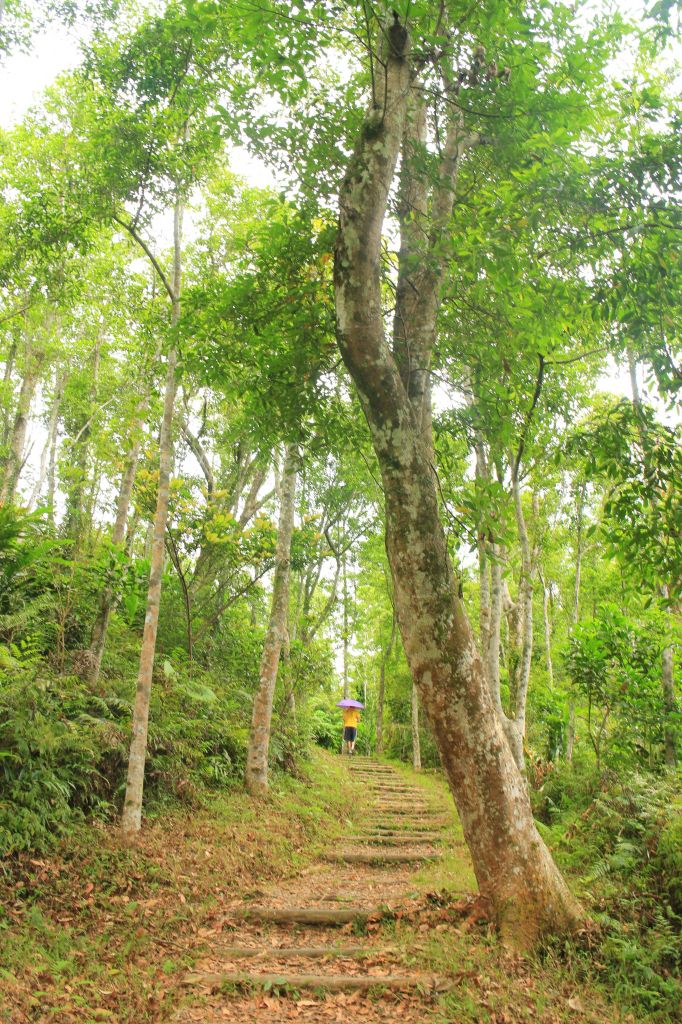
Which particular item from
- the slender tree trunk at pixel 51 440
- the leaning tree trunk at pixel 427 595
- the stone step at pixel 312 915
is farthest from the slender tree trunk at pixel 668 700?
the slender tree trunk at pixel 51 440

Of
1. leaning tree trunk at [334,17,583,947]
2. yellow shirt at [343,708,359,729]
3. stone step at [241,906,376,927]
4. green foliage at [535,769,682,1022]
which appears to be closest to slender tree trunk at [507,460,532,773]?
green foliage at [535,769,682,1022]

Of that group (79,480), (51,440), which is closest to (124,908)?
(79,480)

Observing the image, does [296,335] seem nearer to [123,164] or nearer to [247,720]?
[123,164]

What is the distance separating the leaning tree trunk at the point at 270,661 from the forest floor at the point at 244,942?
1.73 metres

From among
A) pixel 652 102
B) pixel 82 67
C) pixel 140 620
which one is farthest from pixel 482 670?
pixel 82 67

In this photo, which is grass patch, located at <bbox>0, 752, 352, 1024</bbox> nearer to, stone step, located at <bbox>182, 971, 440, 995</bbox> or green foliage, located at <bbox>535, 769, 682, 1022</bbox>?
stone step, located at <bbox>182, 971, 440, 995</bbox>

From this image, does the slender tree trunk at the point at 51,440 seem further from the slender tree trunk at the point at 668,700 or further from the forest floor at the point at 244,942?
the slender tree trunk at the point at 668,700

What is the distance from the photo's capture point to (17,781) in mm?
5871

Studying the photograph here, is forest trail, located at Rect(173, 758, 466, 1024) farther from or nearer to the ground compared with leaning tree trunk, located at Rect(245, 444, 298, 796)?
nearer to the ground

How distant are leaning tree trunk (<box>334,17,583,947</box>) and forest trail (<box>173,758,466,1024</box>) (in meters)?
0.95

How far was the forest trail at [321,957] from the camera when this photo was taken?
4.02 m

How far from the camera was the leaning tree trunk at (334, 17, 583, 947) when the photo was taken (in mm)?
4652

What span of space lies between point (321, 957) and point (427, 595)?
290 centimetres

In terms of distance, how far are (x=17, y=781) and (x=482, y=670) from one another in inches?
175
